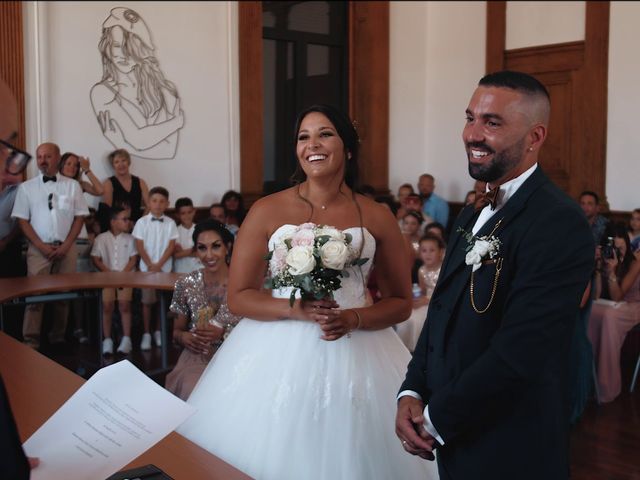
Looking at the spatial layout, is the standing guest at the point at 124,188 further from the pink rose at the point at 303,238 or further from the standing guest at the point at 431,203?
the pink rose at the point at 303,238

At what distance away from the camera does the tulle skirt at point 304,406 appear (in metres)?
2.51

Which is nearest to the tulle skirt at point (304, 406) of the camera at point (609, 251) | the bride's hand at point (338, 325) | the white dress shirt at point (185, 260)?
the bride's hand at point (338, 325)

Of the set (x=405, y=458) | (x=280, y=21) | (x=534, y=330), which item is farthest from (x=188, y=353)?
(x=280, y=21)

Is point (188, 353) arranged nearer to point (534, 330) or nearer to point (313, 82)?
point (534, 330)

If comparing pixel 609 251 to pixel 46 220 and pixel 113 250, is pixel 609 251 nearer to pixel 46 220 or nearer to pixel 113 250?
pixel 113 250

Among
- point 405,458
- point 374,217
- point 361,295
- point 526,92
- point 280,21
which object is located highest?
point 280,21

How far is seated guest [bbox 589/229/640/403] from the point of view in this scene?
554cm

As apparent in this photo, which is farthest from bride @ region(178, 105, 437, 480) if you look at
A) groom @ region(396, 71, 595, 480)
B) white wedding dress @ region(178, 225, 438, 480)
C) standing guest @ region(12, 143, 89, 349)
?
standing guest @ region(12, 143, 89, 349)

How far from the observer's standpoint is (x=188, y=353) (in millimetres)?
3924

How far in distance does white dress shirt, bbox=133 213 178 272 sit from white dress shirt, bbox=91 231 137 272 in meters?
0.13

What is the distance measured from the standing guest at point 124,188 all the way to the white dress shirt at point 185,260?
509 mm

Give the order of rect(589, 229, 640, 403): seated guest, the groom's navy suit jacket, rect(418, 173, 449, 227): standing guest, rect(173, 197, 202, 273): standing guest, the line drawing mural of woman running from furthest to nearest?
rect(418, 173, 449, 227): standing guest → the line drawing mural of woman → rect(173, 197, 202, 273): standing guest → rect(589, 229, 640, 403): seated guest → the groom's navy suit jacket

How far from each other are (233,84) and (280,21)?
1.26 m

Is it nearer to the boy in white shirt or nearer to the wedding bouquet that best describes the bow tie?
the wedding bouquet
